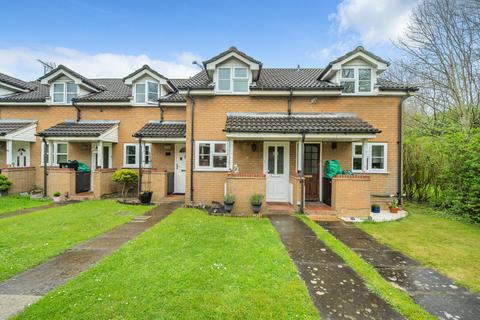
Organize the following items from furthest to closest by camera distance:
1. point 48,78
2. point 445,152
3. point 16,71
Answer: point 16,71 → point 48,78 → point 445,152

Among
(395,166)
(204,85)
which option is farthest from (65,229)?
(395,166)

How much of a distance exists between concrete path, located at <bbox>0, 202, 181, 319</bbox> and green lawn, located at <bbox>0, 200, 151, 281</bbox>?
30cm

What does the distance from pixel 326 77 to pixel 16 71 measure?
41368 millimetres

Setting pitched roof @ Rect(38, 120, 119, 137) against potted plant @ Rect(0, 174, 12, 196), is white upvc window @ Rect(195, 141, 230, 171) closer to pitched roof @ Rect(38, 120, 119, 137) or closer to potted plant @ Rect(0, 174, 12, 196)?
pitched roof @ Rect(38, 120, 119, 137)

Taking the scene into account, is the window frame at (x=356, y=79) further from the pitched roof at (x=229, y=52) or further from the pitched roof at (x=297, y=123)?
the pitched roof at (x=229, y=52)

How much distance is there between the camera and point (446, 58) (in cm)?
1425

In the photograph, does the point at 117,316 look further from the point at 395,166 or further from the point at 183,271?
the point at 395,166

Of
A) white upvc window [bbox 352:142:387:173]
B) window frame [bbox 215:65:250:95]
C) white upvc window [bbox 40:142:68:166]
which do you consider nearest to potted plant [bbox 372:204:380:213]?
white upvc window [bbox 352:142:387:173]

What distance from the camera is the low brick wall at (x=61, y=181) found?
12056 mm

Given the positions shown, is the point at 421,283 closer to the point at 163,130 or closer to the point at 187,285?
the point at 187,285

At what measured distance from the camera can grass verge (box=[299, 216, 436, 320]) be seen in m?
3.28

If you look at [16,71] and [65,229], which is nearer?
[65,229]

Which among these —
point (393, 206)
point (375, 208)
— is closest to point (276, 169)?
point (375, 208)

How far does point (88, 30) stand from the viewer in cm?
1767
